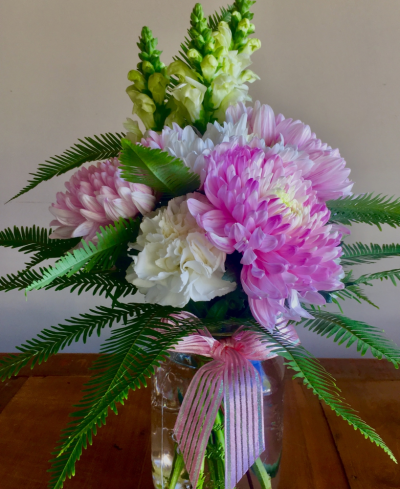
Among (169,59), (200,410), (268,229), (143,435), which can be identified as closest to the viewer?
(268,229)

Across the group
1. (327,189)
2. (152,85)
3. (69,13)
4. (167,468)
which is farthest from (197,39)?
(69,13)

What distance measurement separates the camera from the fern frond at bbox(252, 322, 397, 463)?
34 centimetres

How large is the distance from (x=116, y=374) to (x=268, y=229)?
6.0 inches

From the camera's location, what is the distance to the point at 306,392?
2.42 feet

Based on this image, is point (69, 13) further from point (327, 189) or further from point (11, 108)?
point (327, 189)

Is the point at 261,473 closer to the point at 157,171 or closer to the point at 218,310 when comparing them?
the point at 218,310

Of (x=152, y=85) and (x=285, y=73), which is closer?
(x=152, y=85)

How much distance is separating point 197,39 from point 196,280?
222 mm

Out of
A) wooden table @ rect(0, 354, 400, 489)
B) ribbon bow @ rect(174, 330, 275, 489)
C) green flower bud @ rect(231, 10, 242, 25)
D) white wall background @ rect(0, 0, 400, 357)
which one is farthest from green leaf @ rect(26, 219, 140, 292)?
white wall background @ rect(0, 0, 400, 357)

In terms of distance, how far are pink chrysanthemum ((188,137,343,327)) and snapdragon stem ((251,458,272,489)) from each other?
8.8 inches

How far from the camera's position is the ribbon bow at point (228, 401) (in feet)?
1.28

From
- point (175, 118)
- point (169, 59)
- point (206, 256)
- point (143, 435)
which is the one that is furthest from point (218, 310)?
point (169, 59)

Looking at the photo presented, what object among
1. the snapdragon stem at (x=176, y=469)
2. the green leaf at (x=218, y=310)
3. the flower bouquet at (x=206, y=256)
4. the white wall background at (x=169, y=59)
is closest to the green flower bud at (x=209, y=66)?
the flower bouquet at (x=206, y=256)

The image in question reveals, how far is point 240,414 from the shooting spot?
1.31 ft
